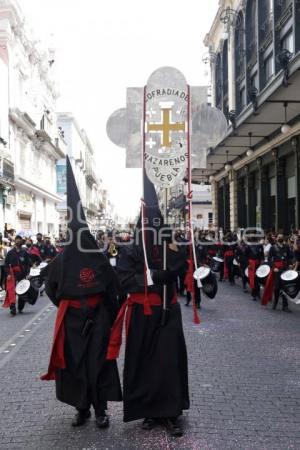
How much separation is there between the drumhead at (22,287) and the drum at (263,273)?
17.5 feet

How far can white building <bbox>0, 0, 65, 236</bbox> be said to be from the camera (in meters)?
31.3

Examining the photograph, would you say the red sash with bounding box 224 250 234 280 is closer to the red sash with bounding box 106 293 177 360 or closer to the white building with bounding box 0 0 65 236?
the red sash with bounding box 106 293 177 360

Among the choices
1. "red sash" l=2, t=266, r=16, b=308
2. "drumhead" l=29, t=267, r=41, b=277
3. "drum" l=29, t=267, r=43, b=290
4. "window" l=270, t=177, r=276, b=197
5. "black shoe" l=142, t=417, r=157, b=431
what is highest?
"window" l=270, t=177, r=276, b=197

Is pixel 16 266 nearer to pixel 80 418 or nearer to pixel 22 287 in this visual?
pixel 22 287

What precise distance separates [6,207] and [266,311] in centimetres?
2270

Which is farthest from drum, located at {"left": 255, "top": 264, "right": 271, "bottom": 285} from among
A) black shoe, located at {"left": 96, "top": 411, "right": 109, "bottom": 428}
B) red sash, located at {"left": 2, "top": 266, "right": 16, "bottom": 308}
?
black shoe, located at {"left": 96, "top": 411, "right": 109, "bottom": 428}

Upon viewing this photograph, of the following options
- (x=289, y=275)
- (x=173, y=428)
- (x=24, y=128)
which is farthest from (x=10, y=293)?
(x=24, y=128)

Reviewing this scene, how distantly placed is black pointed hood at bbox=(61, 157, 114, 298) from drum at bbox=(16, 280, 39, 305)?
281 inches

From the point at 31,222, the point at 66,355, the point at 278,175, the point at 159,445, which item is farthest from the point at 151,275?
the point at 31,222

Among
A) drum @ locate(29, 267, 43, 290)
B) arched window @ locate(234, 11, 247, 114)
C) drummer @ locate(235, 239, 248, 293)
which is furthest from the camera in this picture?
arched window @ locate(234, 11, 247, 114)

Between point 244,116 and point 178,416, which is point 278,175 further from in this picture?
point 178,416

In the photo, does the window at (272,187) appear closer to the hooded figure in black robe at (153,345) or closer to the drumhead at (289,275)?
the drumhead at (289,275)

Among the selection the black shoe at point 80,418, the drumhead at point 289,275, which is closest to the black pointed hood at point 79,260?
the black shoe at point 80,418

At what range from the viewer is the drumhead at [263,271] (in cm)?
1253
